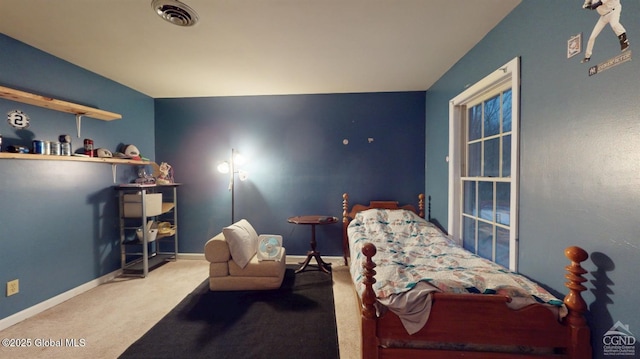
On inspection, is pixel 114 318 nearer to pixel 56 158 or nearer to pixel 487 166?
pixel 56 158

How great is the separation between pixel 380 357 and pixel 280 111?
3057mm

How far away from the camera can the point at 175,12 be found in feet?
5.24

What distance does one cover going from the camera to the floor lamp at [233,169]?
3.27 meters

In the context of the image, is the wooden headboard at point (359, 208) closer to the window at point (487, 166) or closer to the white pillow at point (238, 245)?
the window at point (487, 166)

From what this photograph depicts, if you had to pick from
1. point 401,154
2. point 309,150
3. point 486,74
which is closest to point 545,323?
point 486,74

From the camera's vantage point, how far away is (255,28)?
71.5 inches

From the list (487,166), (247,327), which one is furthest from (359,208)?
(247,327)

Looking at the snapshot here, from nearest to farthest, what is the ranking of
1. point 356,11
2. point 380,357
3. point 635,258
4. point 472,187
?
point 635,258 < point 380,357 < point 356,11 < point 472,187

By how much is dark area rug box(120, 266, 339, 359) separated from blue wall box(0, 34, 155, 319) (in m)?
1.26

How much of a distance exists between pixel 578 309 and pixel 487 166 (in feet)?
4.19

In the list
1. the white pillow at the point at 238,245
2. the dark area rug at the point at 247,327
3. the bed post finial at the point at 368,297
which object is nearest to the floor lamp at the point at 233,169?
the white pillow at the point at 238,245

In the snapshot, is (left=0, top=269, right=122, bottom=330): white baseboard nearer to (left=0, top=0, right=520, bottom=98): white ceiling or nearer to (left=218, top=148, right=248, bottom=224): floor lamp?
(left=218, top=148, right=248, bottom=224): floor lamp

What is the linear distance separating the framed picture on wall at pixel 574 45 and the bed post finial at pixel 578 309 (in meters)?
0.97

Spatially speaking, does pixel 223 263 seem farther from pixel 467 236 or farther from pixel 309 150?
pixel 467 236
